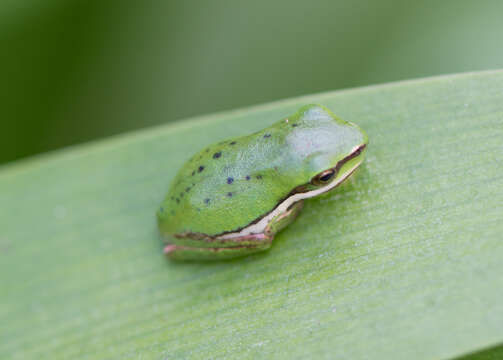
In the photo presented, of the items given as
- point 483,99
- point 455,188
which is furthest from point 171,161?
point 483,99

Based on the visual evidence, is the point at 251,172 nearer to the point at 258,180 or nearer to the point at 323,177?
the point at 258,180

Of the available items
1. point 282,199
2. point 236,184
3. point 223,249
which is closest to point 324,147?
point 282,199

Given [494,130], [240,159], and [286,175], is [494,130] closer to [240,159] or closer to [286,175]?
[286,175]

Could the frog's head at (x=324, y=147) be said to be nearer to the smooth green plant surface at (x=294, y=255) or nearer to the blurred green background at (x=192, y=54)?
the smooth green plant surface at (x=294, y=255)

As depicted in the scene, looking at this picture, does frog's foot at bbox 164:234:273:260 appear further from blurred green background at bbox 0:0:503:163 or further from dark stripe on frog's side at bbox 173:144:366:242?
blurred green background at bbox 0:0:503:163

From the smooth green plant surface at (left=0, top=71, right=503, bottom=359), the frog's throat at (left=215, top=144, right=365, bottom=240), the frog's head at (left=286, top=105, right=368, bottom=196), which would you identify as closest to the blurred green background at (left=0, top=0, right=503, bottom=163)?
the smooth green plant surface at (left=0, top=71, right=503, bottom=359)

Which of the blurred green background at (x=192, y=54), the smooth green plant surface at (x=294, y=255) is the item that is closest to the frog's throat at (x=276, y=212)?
the smooth green plant surface at (x=294, y=255)
